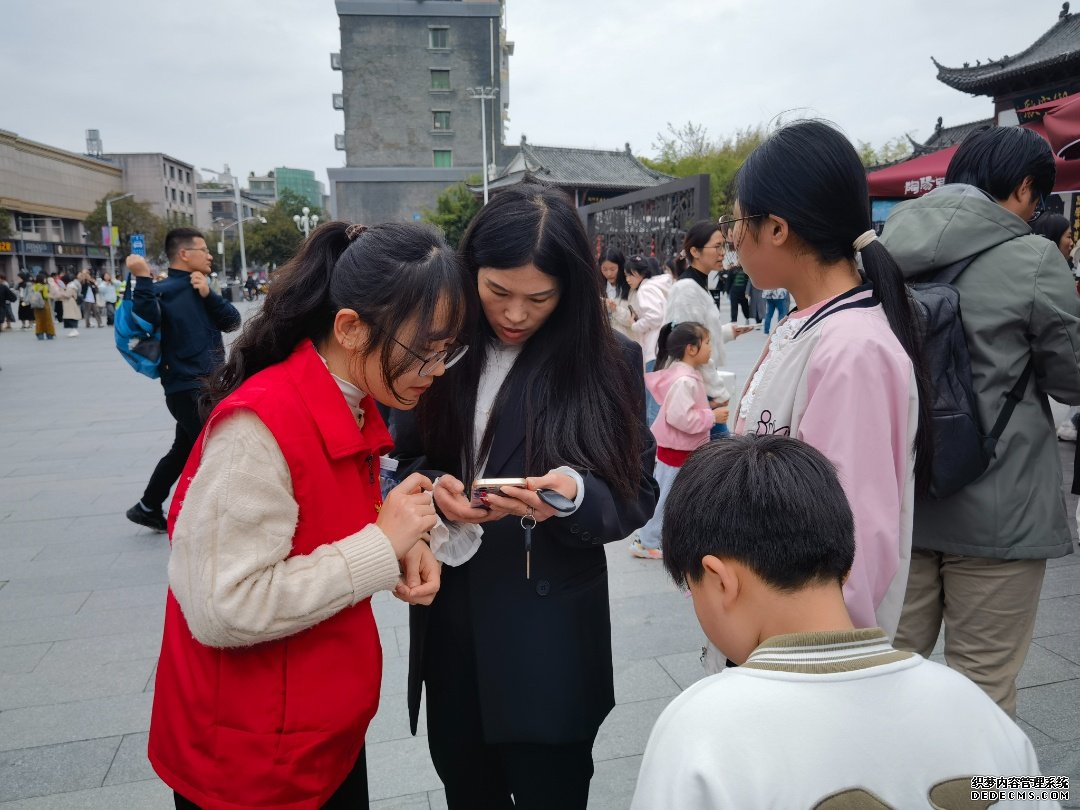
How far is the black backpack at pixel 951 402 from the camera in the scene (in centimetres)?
175

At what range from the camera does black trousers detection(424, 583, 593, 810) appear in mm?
1561

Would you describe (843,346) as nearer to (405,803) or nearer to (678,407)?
(405,803)

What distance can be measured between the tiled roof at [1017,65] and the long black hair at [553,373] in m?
15.4

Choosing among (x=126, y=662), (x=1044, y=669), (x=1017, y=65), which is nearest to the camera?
(x=1044, y=669)

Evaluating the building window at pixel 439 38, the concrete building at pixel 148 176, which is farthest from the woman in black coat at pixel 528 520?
the concrete building at pixel 148 176

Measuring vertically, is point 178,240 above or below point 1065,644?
above

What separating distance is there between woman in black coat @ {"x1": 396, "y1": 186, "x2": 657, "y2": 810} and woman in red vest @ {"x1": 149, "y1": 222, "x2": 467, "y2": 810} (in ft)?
0.75

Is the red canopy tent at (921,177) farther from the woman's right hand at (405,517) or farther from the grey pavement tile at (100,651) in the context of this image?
the grey pavement tile at (100,651)

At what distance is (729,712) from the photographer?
2.84ft

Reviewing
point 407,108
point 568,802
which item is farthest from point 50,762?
point 407,108

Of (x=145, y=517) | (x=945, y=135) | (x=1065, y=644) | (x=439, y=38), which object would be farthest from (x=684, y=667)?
(x=439, y=38)

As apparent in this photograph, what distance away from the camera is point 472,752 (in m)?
1.63

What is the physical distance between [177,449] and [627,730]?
3.24 meters

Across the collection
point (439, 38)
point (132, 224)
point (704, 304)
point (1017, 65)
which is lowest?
point (704, 304)
